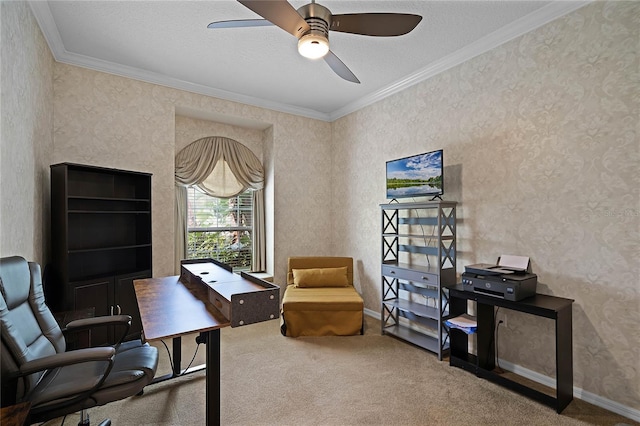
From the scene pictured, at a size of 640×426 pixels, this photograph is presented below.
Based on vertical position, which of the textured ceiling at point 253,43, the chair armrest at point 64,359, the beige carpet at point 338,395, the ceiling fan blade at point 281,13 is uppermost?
the textured ceiling at point 253,43

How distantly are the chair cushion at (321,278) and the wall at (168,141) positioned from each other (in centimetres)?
66

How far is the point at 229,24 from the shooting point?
1.96 m

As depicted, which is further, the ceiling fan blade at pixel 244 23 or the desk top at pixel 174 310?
the ceiling fan blade at pixel 244 23

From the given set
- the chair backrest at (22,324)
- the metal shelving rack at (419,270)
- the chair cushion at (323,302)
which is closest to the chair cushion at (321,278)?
the chair cushion at (323,302)

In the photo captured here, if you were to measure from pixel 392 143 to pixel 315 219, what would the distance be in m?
1.65

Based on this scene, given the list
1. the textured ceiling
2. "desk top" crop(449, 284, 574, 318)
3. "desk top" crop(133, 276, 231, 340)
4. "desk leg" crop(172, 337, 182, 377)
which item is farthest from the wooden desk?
the textured ceiling

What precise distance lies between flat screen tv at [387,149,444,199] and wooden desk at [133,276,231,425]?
7.39 feet

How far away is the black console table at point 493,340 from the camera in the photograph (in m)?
2.16

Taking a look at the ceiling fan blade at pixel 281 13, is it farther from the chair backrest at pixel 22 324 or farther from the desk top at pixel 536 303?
the desk top at pixel 536 303

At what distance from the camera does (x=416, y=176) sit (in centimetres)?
325

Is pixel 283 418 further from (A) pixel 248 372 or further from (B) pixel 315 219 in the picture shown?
(B) pixel 315 219

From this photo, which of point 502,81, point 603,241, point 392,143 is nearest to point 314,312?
point 392,143

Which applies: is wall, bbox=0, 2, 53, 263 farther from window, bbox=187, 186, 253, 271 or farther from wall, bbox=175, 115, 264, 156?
window, bbox=187, 186, 253, 271

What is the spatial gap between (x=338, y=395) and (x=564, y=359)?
1619 millimetres
